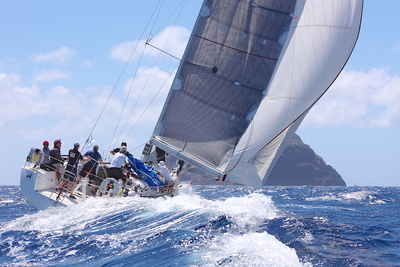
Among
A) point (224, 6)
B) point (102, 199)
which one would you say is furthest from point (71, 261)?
point (224, 6)

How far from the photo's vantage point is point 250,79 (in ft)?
35.1

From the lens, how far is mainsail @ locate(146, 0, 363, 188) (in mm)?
10250

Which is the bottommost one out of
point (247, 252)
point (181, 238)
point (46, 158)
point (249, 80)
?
point (181, 238)

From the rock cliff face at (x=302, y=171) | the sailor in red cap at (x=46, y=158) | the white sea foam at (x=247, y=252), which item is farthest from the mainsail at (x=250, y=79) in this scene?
the rock cliff face at (x=302, y=171)

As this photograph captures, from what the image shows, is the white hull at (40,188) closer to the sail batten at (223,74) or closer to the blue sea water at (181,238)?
the blue sea water at (181,238)

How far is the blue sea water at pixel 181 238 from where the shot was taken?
6228mm

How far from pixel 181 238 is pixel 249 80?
4984 millimetres

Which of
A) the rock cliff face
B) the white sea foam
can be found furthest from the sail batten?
the rock cliff face

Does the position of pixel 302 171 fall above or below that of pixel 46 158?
above

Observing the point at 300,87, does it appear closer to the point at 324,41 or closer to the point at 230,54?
the point at 324,41

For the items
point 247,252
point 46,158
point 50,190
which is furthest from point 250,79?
point 50,190

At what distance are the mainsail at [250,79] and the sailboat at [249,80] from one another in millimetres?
24

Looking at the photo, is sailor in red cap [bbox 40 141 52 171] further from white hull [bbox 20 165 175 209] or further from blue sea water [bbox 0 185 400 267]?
blue sea water [bbox 0 185 400 267]

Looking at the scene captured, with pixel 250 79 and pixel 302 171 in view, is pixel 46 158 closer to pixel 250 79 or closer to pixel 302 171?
pixel 250 79
